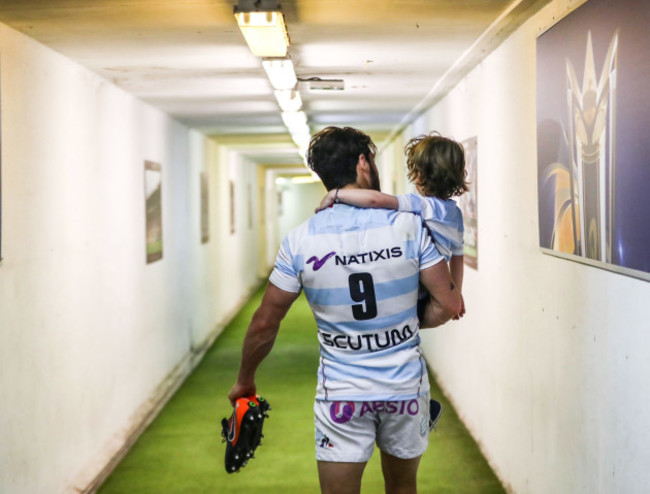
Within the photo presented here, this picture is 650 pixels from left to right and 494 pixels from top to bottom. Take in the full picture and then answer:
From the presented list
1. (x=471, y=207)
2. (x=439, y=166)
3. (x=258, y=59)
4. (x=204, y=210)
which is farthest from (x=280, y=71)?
(x=204, y=210)

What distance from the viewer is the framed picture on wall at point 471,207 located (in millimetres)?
4559

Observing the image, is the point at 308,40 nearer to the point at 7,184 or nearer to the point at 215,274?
the point at 7,184

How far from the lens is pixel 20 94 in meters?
3.32

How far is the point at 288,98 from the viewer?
5.20 meters

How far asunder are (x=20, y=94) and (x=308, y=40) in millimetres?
1339

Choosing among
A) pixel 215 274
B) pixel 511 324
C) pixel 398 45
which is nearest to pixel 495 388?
pixel 511 324

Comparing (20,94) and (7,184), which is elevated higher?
(20,94)

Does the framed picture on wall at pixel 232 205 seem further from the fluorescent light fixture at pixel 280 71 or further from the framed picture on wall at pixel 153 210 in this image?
the fluorescent light fixture at pixel 280 71

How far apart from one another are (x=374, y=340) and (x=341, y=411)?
218mm

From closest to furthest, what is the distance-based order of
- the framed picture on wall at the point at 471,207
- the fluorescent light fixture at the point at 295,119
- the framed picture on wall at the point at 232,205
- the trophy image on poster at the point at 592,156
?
the trophy image on poster at the point at 592,156 → the framed picture on wall at the point at 471,207 → the fluorescent light fixture at the point at 295,119 → the framed picture on wall at the point at 232,205

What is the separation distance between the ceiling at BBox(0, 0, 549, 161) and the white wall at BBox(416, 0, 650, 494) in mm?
235

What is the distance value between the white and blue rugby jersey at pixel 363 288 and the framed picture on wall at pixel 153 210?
388 centimetres

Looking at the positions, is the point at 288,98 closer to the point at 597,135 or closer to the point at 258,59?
the point at 258,59

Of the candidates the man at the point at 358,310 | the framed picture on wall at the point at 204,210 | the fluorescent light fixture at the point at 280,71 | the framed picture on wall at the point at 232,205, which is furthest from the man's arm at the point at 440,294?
the framed picture on wall at the point at 232,205
